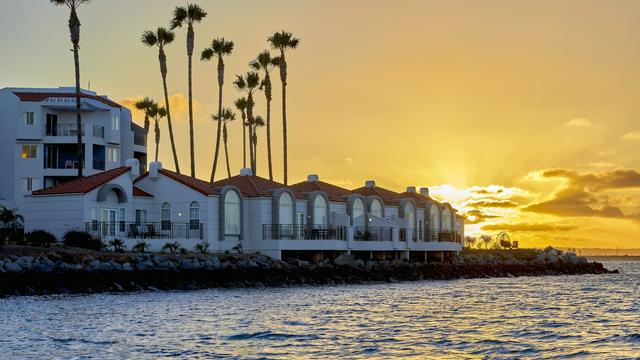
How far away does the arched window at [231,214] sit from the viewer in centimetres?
6303

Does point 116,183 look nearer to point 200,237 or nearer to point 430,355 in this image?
point 200,237

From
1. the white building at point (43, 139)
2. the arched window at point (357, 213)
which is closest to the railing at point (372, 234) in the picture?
the arched window at point (357, 213)

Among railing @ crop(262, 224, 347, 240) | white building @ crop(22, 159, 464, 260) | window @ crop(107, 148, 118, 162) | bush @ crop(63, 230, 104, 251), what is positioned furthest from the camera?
window @ crop(107, 148, 118, 162)

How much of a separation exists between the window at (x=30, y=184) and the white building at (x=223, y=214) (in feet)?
50.7

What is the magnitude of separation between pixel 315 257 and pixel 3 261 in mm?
26463

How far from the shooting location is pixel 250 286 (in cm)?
5469

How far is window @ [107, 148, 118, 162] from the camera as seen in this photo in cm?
8172

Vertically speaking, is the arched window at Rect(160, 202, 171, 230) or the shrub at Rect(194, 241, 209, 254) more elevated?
the arched window at Rect(160, 202, 171, 230)

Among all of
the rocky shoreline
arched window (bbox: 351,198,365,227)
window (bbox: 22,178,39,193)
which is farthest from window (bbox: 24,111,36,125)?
the rocky shoreline

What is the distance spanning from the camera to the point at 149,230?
61.5 meters

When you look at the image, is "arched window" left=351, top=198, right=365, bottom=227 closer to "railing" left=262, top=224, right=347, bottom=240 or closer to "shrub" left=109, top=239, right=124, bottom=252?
"railing" left=262, top=224, right=347, bottom=240

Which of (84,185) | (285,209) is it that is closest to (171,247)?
(84,185)

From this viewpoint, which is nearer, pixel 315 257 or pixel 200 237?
pixel 200 237

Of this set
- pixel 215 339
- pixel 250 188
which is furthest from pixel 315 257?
pixel 215 339
